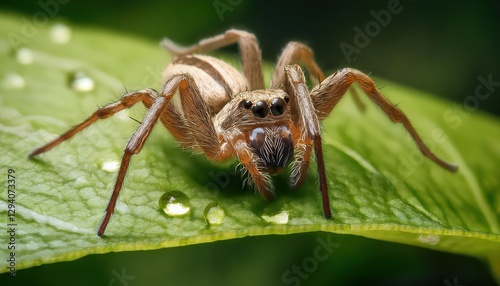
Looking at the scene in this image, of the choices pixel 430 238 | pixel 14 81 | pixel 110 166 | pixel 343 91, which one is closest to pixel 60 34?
pixel 14 81

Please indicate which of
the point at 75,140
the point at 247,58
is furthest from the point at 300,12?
the point at 75,140

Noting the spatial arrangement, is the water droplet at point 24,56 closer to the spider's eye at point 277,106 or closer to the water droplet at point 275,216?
the spider's eye at point 277,106

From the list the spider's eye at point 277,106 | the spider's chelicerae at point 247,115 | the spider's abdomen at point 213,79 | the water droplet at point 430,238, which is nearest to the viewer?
the water droplet at point 430,238

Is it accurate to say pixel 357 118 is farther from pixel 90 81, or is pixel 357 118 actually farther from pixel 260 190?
pixel 90 81

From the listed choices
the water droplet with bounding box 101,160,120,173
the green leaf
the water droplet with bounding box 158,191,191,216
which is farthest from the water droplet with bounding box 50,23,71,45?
the water droplet with bounding box 158,191,191,216

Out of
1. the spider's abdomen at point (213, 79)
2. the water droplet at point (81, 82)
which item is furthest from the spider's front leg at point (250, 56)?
the water droplet at point (81, 82)

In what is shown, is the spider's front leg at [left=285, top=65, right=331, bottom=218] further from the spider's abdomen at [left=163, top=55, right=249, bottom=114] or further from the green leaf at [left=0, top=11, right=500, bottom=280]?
the spider's abdomen at [left=163, top=55, right=249, bottom=114]
